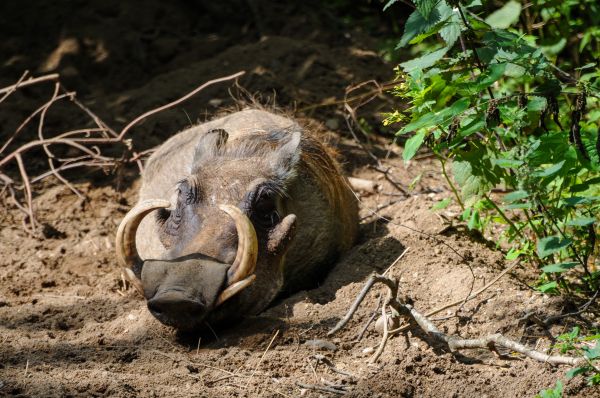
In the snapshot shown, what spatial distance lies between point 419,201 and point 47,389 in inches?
122

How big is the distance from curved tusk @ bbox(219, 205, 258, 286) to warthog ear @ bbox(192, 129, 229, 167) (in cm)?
88

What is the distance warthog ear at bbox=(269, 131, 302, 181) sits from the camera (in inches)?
200

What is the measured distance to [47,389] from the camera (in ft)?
10.7

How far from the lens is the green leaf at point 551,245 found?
12.1 ft

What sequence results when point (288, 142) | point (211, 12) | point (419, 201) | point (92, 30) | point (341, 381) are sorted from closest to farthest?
point (341, 381) → point (288, 142) → point (419, 201) → point (92, 30) → point (211, 12)

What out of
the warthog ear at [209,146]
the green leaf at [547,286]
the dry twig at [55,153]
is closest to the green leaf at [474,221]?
the green leaf at [547,286]

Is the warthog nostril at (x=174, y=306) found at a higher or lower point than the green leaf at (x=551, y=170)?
lower

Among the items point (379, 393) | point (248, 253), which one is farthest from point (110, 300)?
point (379, 393)

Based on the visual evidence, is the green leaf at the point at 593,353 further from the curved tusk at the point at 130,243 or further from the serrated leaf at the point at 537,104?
the curved tusk at the point at 130,243

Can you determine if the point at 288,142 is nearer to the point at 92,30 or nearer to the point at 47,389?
the point at 47,389

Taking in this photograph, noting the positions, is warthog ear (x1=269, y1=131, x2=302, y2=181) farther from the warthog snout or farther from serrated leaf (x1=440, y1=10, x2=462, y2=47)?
serrated leaf (x1=440, y1=10, x2=462, y2=47)

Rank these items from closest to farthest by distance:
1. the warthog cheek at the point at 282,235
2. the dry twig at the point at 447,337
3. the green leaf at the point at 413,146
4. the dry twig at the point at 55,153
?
the dry twig at the point at 447,337
the green leaf at the point at 413,146
the warthog cheek at the point at 282,235
the dry twig at the point at 55,153

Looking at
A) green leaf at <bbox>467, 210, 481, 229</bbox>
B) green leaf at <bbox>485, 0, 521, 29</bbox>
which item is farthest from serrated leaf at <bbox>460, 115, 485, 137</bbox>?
green leaf at <bbox>485, 0, 521, 29</bbox>

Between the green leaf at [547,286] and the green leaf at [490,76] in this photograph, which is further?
the green leaf at [547,286]
